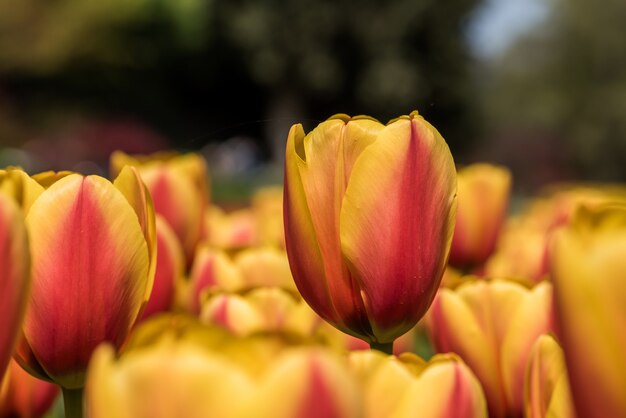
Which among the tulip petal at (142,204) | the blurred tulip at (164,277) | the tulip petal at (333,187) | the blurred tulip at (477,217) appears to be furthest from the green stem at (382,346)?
the blurred tulip at (477,217)

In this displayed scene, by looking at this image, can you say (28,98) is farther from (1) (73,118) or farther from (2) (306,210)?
(2) (306,210)

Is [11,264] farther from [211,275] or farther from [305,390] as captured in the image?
[211,275]

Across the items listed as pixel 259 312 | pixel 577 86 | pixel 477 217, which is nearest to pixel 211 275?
pixel 259 312

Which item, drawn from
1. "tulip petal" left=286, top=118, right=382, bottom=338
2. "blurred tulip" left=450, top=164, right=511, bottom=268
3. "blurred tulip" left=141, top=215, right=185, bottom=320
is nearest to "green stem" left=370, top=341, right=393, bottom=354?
"tulip petal" left=286, top=118, right=382, bottom=338

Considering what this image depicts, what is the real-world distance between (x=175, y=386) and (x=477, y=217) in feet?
2.85

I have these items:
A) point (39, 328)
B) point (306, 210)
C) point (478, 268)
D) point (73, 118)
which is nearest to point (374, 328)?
point (306, 210)

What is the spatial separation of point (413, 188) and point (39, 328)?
205 millimetres

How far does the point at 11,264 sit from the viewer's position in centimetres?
36

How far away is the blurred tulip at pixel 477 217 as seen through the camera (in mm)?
1103

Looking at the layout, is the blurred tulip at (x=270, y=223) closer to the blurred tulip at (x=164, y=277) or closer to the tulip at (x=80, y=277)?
the blurred tulip at (x=164, y=277)

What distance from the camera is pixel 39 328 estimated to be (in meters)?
0.46

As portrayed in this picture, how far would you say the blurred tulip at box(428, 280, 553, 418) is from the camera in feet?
1.96

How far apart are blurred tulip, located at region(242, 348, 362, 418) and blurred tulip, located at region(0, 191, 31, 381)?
0.12 meters

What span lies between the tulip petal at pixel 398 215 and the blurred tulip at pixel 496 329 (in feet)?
0.42
